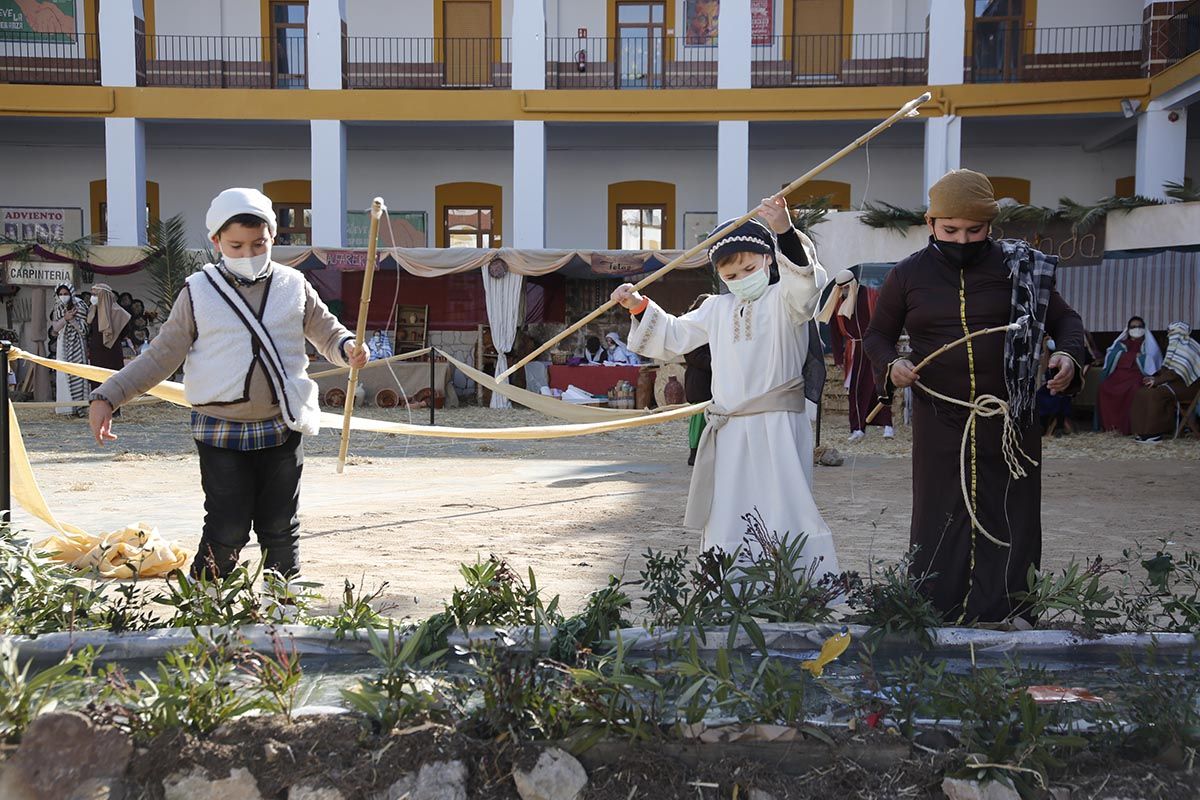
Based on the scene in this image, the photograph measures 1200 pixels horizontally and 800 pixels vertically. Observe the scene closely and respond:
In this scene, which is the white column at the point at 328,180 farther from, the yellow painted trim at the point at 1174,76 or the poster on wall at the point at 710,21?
the yellow painted trim at the point at 1174,76

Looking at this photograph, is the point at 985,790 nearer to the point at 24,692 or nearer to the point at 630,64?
the point at 24,692

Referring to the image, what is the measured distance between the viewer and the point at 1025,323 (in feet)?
11.6

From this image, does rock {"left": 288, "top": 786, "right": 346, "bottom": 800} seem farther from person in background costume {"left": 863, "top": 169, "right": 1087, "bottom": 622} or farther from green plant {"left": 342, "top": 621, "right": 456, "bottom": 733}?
person in background costume {"left": 863, "top": 169, "right": 1087, "bottom": 622}

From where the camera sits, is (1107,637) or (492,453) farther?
(492,453)

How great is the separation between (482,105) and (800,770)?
59.8 ft

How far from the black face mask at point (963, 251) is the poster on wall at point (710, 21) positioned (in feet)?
59.6

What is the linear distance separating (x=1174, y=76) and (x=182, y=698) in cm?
1867

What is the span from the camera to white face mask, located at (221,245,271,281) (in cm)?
378

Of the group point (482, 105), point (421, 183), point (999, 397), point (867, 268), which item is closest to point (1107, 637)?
point (999, 397)

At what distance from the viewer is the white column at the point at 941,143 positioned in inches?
736

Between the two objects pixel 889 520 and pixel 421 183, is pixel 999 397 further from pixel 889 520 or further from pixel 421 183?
pixel 421 183

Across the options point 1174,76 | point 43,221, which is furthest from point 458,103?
point 1174,76

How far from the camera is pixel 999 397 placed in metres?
3.65

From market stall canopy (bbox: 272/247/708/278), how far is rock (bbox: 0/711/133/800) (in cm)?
1497
